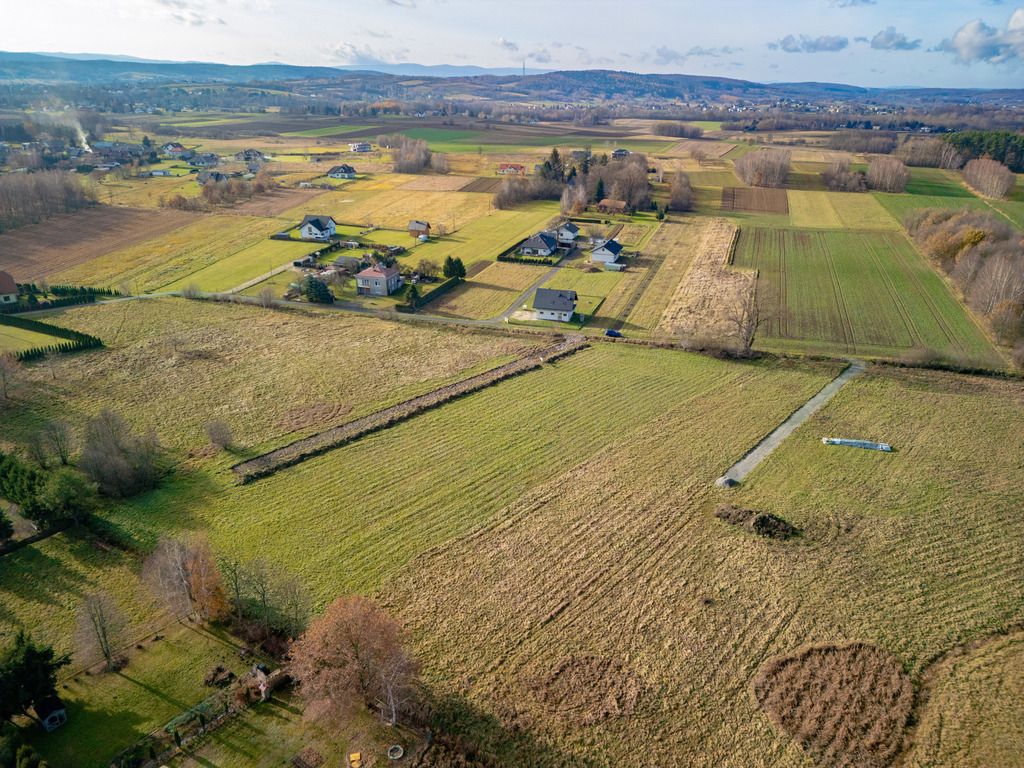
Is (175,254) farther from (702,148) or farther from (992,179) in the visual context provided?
(702,148)

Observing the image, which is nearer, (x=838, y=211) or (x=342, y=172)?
(x=838, y=211)

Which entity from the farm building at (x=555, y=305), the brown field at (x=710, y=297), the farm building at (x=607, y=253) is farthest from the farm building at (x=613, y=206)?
the farm building at (x=555, y=305)

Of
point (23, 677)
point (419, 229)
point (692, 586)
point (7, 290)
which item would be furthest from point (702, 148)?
point (23, 677)

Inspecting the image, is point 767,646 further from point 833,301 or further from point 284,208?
point 284,208

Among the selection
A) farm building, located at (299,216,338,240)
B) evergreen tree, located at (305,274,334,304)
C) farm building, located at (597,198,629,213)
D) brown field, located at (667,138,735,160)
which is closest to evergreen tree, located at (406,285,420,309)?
evergreen tree, located at (305,274,334,304)

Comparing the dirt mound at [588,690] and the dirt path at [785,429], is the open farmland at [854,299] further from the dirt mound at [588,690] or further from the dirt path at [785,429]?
the dirt mound at [588,690]
